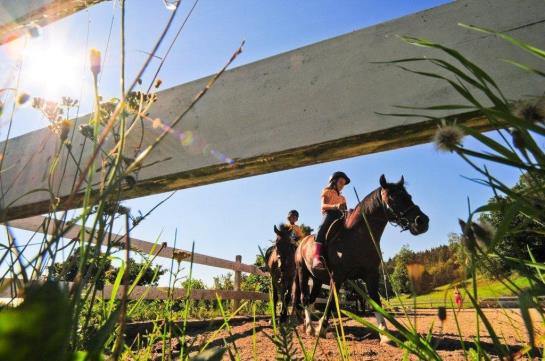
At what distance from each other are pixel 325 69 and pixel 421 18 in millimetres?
425

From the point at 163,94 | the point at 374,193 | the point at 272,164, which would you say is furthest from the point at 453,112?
the point at 374,193

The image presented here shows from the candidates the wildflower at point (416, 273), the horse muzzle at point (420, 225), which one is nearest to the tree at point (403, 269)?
the wildflower at point (416, 273)

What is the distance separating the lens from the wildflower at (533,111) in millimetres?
714

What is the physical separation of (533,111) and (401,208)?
14.1 feet

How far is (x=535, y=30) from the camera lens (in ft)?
4.54

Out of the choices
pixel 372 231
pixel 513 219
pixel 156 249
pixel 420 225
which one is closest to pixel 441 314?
pixel 513 219

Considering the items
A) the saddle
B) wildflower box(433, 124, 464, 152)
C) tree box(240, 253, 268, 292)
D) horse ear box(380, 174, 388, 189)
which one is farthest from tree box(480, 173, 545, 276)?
tree box(240, 253, 268, 292)

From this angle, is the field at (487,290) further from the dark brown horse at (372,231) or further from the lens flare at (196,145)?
the dark brown horse at (372,231)

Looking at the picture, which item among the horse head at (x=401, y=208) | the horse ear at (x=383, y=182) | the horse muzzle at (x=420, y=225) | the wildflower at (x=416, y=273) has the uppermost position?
the horse ear at (x=383, y=182)

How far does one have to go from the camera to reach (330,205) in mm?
6406

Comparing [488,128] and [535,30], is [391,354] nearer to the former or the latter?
[488,128]

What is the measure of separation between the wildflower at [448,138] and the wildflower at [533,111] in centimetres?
11

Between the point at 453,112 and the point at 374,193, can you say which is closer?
the point at 453,112

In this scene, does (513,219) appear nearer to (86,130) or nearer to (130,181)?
(130,181)
